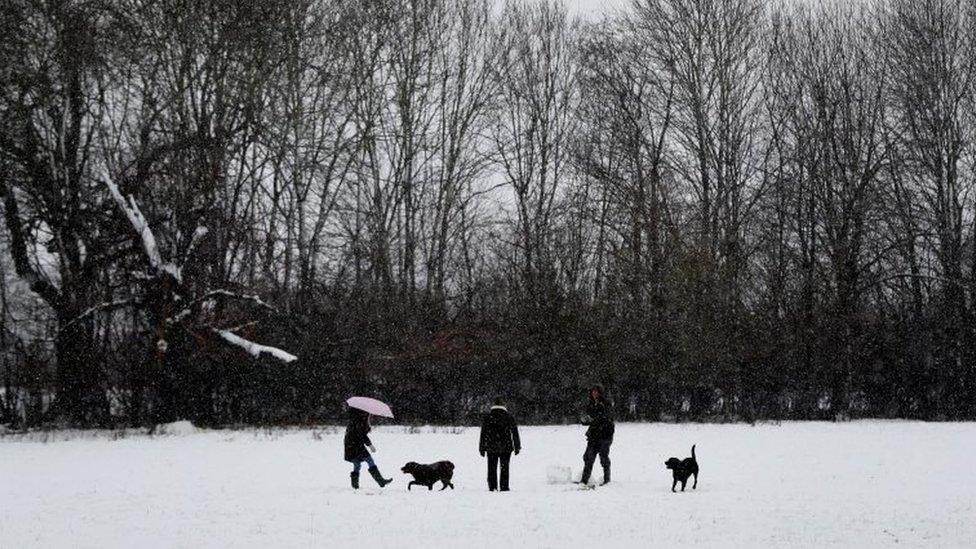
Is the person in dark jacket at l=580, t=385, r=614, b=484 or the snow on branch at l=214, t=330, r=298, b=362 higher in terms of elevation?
the snow on branch at l=214, t=330, r=298, b=362

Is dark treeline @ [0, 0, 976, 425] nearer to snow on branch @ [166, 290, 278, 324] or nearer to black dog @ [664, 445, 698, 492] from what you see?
snow on branch @ [166, 290, 278, 324]

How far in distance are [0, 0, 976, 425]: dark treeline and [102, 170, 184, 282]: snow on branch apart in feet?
0.24

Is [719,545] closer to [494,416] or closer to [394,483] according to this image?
[494,416]

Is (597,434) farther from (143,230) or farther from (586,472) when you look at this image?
(143,230)

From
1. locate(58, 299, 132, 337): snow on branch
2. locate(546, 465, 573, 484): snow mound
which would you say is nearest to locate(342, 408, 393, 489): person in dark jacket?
locate(546, 465, 573, 484): snow mound

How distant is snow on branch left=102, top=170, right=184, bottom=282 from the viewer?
29.7 metres

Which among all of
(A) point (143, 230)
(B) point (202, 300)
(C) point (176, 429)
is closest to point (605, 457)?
(B) point (202, 300)

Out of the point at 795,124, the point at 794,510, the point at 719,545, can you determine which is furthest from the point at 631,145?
the point at 719,545

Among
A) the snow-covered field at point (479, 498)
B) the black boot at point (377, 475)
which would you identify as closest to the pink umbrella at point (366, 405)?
the black boot at point (377, 475)

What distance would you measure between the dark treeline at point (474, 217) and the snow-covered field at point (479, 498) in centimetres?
591

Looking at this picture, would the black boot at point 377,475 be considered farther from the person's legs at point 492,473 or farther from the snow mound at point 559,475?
the snow mound at point 559,475

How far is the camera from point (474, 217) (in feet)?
153

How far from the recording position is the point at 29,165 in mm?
30391

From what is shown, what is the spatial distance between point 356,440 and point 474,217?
100ft
